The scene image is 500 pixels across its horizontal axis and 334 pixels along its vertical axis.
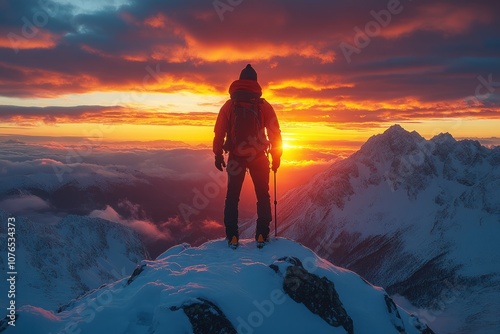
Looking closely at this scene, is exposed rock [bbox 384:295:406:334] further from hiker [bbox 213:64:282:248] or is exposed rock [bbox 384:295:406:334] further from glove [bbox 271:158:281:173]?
glove [bbox 271:158:281:173]

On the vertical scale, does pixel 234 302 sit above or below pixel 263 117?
below

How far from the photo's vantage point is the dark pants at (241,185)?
1483 cm

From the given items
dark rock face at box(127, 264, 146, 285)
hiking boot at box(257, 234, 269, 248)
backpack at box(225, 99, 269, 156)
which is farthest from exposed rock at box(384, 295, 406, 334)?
dark rock face at box(127, 264, 146, 285)

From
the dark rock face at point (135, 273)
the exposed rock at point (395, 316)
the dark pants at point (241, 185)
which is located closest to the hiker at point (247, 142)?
the dark pants at point (241, 185)

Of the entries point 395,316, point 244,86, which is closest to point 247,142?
point 244,86

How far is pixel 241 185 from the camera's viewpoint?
15.0m

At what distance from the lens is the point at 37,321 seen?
9.33 m

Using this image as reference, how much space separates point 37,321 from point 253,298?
5.42 m

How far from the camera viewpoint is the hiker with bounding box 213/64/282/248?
14.4m

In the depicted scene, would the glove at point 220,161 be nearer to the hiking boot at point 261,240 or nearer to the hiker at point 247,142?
the hiker at point 247,142

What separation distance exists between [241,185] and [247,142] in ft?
5.70

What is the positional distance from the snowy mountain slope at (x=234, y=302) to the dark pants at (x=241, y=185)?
1.37 m

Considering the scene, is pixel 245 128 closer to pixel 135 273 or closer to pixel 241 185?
pixel 241 185

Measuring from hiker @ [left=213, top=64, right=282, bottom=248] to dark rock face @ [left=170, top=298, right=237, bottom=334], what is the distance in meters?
4.87
